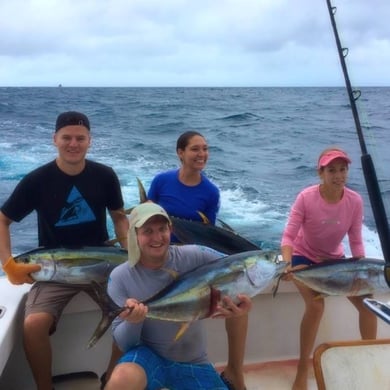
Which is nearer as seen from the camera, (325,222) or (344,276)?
(344,276)

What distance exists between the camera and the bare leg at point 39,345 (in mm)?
2340

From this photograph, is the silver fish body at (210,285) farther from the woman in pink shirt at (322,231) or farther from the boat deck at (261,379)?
the boat deck at (261,379)

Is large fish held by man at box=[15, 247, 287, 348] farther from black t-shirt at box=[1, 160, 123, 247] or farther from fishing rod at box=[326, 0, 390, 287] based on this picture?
black t-shirt at box=[1, 160, 123, 247]

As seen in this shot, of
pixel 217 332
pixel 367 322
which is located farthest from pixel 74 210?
pixel 367 322

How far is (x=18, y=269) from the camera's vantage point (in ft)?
7.88

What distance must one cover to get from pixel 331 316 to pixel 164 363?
134 centimetres

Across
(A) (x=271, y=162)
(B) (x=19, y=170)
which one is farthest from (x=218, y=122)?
(B) (x=19, y=170)

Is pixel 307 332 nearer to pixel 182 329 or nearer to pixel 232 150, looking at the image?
pixel 182 329

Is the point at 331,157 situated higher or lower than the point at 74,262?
higher

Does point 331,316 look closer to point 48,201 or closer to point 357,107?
point 357,107

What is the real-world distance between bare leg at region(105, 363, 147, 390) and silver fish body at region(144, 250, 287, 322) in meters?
0.21

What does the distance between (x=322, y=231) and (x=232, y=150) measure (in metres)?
10.9

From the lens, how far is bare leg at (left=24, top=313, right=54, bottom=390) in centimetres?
234

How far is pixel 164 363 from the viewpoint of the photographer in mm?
2117
